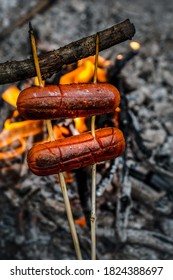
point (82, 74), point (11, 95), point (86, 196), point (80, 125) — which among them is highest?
point (82, 74)

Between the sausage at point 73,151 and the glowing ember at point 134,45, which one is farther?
the glowing ember at point 134,45

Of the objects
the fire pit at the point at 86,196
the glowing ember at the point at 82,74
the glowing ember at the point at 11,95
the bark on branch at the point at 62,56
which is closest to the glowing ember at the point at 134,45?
the fire pit at the point at 86,196

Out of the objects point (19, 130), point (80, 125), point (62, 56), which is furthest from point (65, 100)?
point (19, 130)

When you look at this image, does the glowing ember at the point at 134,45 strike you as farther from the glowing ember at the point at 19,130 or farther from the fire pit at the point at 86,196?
the glowing ember at the point at 19,130

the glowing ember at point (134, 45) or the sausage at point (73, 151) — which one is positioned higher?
the glowing ember at point (134, 45)

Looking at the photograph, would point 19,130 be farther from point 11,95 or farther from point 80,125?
point 80,125

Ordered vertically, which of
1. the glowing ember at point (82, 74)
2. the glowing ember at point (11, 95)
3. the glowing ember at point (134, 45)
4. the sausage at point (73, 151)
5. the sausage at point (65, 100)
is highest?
the glowing ember at point (134, 45)
